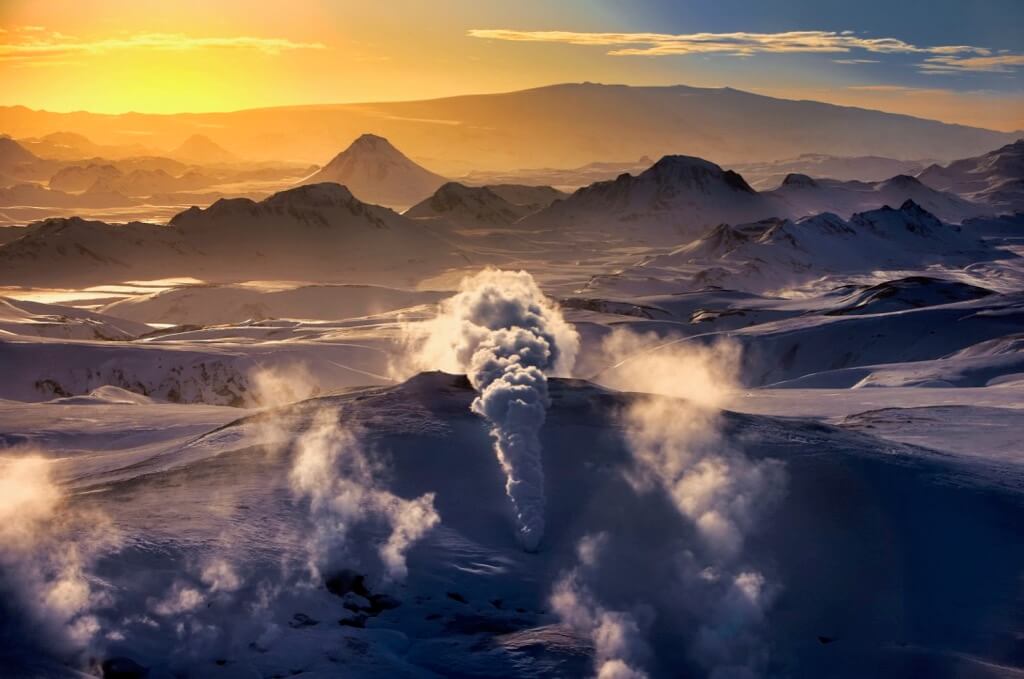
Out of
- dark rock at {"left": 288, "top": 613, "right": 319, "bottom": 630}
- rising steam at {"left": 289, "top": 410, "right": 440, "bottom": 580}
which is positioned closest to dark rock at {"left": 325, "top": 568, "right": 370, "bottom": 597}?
rising steam at {"left": 289, "top": 410, "right": 440, "bottom": 580}

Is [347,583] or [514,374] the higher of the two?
[514,374]

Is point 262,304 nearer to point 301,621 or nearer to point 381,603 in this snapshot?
point 381,603

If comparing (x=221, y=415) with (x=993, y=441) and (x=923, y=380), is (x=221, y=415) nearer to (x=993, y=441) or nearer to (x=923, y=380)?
(x=993, y=441)

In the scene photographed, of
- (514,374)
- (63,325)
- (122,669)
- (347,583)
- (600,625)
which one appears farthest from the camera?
(63,325)

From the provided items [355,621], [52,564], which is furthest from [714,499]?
[52,564]

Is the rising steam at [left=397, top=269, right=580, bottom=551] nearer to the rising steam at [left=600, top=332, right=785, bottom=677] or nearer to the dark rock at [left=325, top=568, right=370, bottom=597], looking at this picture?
the rising steam at [left=600, top=332, right=785, bottom=677]

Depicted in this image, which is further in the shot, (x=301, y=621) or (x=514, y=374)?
(x=514, y=374)

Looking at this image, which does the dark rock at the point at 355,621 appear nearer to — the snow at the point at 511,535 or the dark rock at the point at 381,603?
the snow at the point at 511,535

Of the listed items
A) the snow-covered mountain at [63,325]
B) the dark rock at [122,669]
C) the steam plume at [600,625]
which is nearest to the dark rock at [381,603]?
the steam plume at [600,625]

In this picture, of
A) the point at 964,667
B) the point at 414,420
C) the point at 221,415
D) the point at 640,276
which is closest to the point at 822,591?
the point at 964,667
